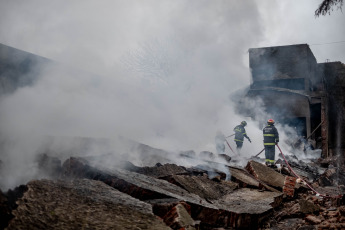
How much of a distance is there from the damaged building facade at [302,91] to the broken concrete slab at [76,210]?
53.3ft

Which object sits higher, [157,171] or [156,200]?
[157,171]

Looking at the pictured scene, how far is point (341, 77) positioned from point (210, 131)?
33.2ft

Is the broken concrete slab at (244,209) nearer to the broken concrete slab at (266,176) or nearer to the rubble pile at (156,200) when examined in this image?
the rubble pile at (156,200)

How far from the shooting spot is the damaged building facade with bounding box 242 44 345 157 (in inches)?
655

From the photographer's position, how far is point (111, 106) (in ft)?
30.1

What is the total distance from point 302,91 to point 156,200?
16.2 meters

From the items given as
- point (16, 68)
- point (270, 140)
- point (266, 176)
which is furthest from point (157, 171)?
point (270, 140)

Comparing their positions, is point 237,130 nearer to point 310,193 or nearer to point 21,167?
point 310,193

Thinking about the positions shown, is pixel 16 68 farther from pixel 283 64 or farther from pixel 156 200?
pixel 283 64

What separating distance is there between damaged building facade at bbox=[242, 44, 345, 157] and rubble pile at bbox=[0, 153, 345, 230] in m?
11.5

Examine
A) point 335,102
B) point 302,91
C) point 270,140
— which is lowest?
point 270,140

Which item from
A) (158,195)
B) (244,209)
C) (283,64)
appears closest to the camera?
(158,195)

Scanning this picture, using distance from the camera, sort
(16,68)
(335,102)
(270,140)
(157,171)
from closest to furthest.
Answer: (157,171)
(16,68)
(270,140)
(335,102)

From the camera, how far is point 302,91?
16719 millimetres
